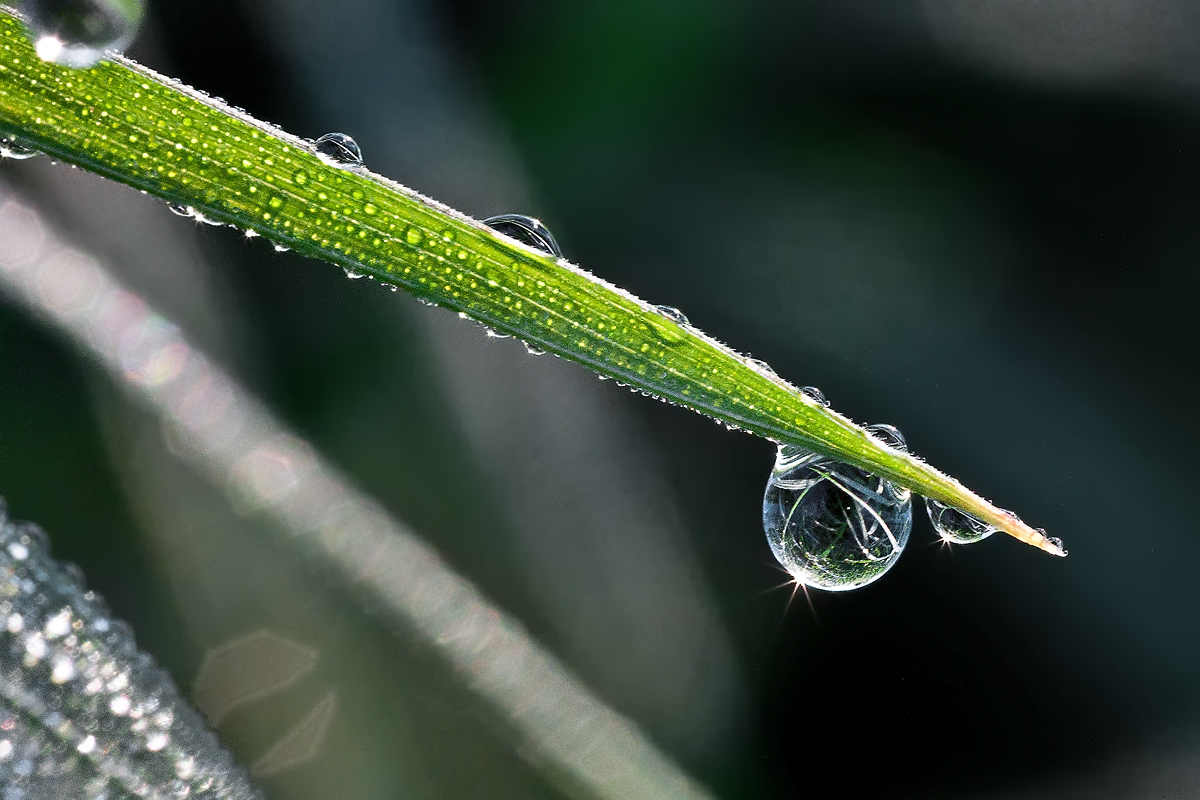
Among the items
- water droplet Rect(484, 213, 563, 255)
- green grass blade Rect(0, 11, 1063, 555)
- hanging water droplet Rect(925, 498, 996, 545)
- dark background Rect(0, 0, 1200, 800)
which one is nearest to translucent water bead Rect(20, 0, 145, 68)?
green grass blade Rect(0, 11, 1063, 555)

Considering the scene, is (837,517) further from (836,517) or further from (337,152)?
(337,152)

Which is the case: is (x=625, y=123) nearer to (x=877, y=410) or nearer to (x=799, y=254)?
(x=799, y=254)

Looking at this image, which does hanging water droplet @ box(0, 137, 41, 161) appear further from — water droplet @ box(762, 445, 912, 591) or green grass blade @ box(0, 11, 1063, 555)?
water droplet @ box(762, 445, 912, 591)

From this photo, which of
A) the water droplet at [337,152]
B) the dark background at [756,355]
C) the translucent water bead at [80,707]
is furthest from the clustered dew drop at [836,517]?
the translucent water bead at [80,707]

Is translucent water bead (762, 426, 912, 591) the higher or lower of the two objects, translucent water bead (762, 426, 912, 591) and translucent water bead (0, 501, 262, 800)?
the higher

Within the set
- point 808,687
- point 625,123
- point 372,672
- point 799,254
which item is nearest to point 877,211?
point 799,254

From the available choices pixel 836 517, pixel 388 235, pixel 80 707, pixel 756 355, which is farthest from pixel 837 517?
pixel 80 707
